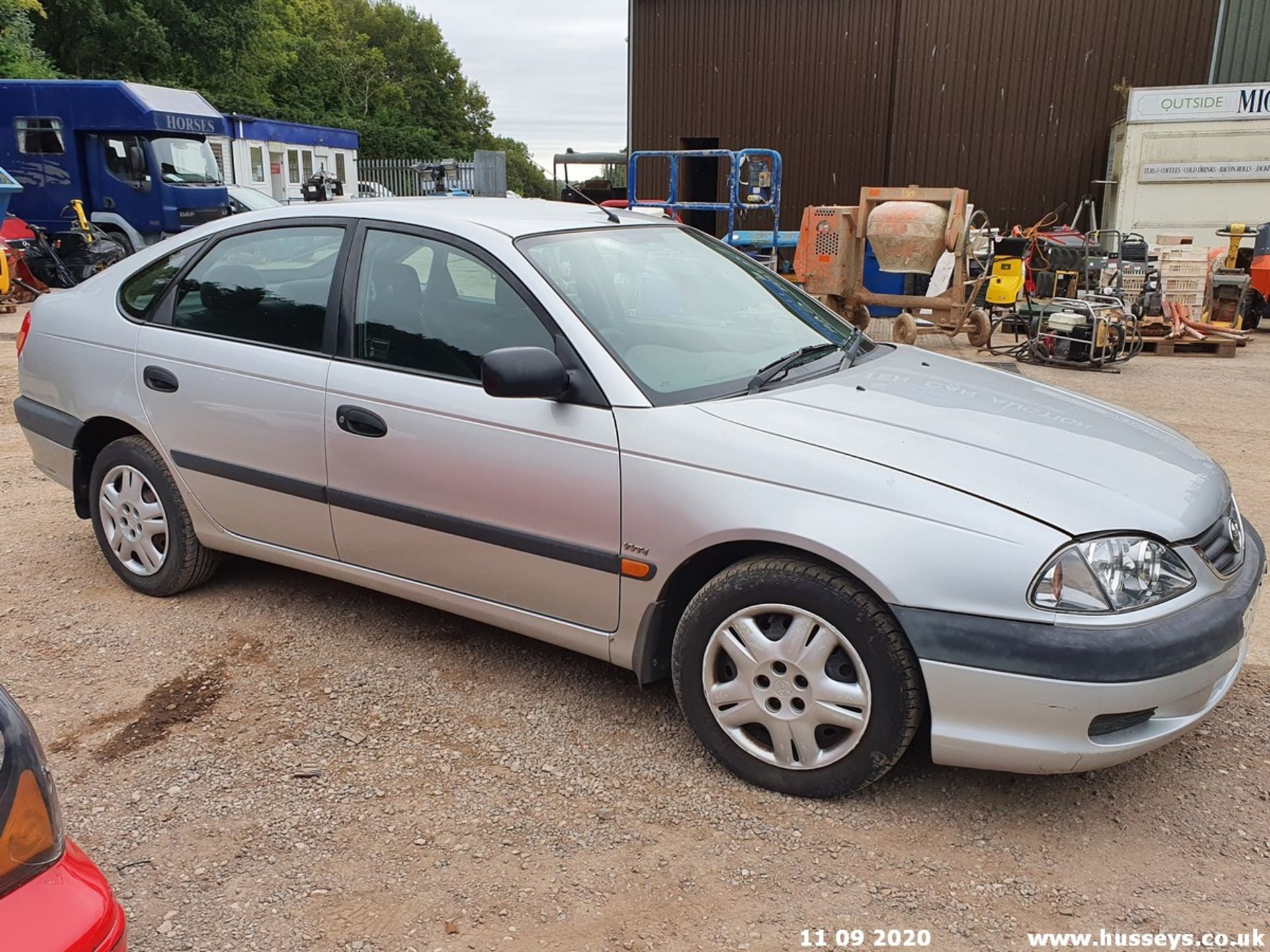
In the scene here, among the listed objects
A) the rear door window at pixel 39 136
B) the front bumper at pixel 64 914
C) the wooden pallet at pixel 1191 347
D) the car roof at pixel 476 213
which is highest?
the rear door window at pixel 39 136

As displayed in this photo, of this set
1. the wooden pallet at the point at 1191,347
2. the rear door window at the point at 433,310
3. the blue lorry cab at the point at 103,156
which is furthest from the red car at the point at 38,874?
the blue lorry cab at the point at 103,156

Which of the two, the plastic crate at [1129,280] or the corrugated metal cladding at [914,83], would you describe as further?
the corrugated metal cladding at [914,83]

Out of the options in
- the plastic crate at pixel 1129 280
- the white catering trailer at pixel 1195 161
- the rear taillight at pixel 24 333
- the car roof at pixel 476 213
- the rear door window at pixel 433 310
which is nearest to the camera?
the rear door window at pixel 433 310

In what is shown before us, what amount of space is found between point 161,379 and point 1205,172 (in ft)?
48.0

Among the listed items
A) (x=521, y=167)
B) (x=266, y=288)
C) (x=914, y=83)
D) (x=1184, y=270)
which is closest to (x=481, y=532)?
(x=266, y=288)

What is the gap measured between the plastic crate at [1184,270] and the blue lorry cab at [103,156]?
48.0 ft

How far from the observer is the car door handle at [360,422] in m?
3.32

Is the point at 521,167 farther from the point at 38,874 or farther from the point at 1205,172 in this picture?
the point at 38,874

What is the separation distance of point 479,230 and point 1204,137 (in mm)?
14094

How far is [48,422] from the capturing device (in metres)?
4.29

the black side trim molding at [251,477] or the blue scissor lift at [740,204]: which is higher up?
the blue scissor lift at [740,204]

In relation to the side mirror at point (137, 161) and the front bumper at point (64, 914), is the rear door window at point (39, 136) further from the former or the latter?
the front bumper at point (64, 914)

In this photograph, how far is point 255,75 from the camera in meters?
44.4

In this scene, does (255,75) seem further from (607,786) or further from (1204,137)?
(607,786)
